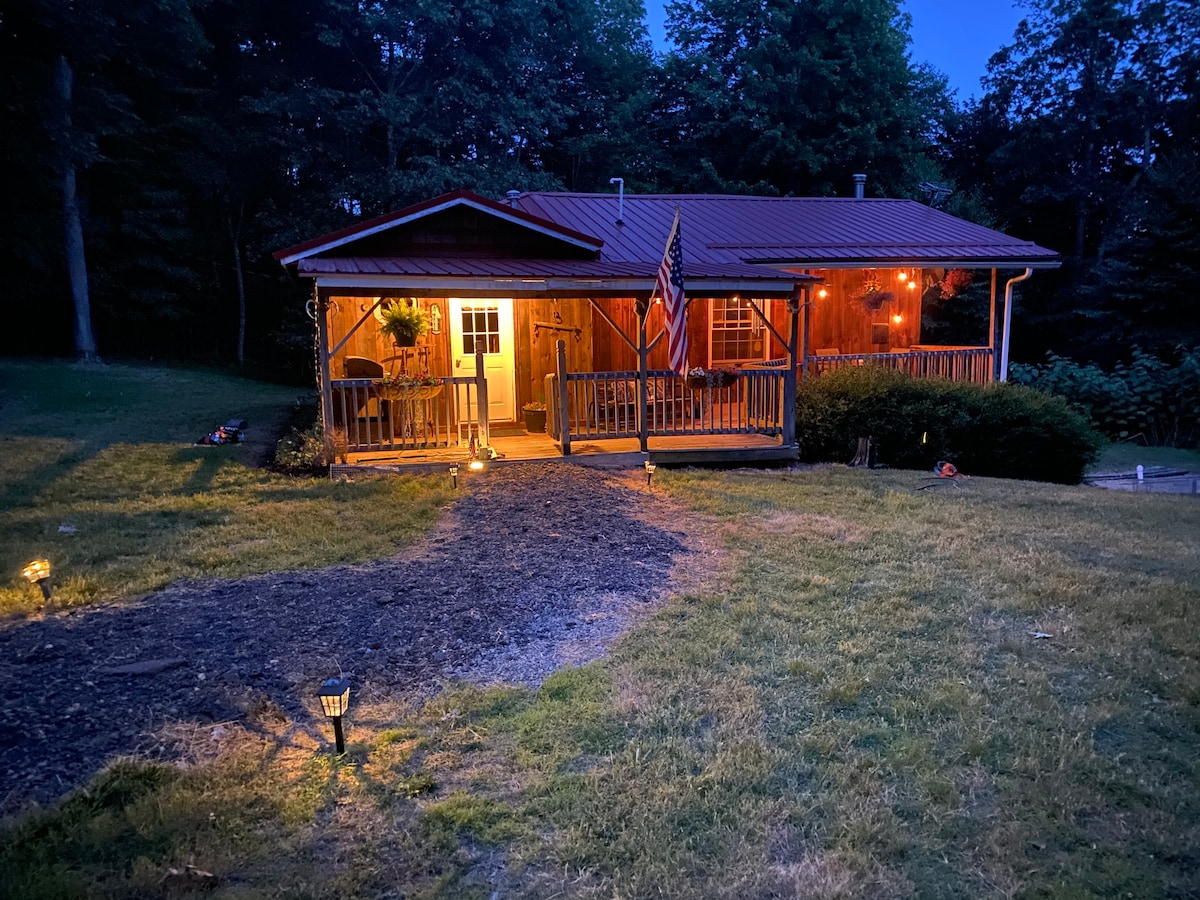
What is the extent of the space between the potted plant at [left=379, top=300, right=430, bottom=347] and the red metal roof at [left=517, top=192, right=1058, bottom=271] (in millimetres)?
3461

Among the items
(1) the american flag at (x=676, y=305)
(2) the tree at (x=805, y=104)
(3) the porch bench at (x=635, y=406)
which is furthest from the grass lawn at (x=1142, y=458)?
(2) the tree at (x=805, y=104)

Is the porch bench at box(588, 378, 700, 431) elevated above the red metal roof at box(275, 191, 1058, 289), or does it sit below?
below

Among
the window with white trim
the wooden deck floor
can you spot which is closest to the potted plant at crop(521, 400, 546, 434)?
the wooden deck floor

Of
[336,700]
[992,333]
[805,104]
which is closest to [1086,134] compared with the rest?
[805,104]

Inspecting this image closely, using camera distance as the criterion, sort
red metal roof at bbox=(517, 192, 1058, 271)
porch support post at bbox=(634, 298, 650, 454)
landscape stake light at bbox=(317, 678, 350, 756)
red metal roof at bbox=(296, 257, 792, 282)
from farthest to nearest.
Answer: red metal roof at bbox=(517, 192, 1058, 271) → porch support post at bbox=(634, 298, 650, 454) → red metal roof at bbox=(296, 257, 792, 282) → landscape stake light at bbox=(317, 678, 350, 756)

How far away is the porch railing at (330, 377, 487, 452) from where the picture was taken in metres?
10.2

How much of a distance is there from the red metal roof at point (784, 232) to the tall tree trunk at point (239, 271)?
541 inches

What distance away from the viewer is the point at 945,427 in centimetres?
1164

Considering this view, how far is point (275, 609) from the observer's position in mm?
5578

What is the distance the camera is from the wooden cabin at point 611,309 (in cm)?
1057

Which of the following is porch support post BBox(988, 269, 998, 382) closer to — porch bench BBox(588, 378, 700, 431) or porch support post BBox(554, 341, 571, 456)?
porch bench BBox(588, 378, 700, 431)

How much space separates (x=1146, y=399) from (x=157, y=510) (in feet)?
62.8

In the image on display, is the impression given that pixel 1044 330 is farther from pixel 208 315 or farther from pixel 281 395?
pixel 208 315

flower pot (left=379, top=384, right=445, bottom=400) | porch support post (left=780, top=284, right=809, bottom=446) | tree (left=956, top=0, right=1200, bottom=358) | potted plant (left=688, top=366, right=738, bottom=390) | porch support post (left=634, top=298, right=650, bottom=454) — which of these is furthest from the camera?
tree (left=956, top=0, right=1200, bottom=358)
